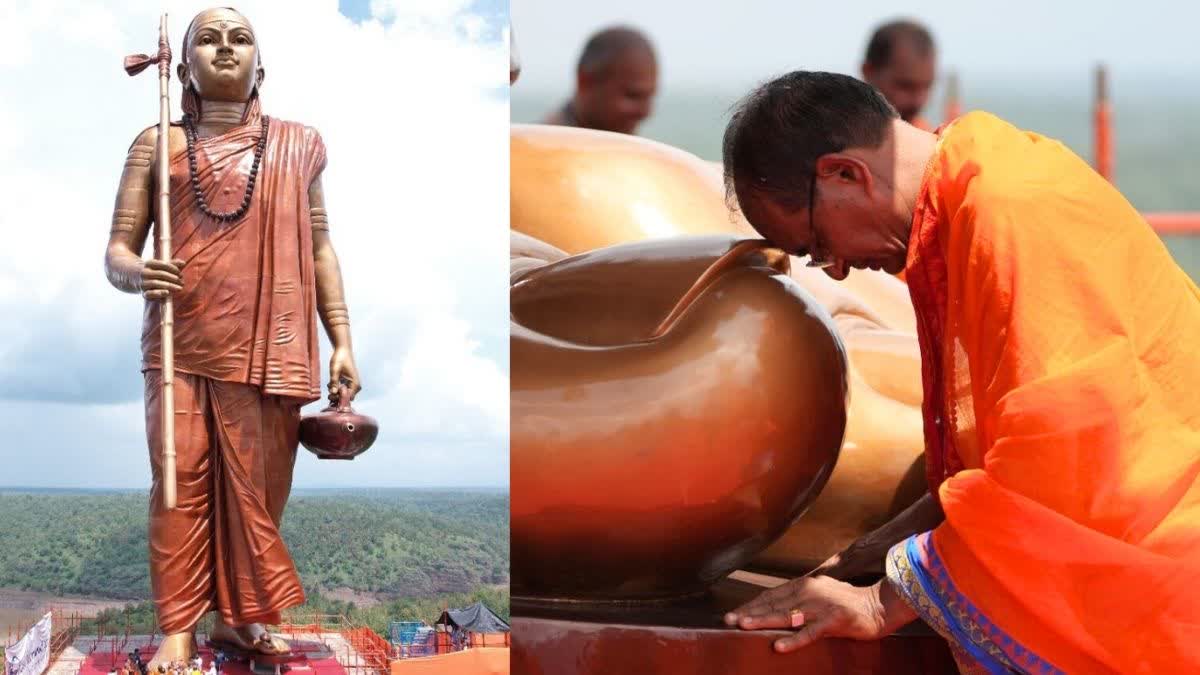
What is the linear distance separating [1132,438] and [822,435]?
1.29 feet

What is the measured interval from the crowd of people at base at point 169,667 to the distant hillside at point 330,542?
104 mm

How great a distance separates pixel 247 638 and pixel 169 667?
113mm

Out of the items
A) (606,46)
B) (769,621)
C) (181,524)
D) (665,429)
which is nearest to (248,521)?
A: (181,524)

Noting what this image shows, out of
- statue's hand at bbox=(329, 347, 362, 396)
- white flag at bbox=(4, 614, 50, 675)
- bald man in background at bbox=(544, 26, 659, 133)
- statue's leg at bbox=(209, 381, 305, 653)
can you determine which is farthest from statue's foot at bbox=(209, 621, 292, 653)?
bald man in background at bbox=(544, 26, 659, 133)

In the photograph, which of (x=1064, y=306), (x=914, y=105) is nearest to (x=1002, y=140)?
(x=1064, y=306)

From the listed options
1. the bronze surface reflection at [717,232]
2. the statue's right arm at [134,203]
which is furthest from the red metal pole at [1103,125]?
the statue's right arm at [134,203]

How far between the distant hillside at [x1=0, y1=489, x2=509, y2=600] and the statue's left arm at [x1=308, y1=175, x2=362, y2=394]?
0.54 ft

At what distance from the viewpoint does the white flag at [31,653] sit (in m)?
1.74

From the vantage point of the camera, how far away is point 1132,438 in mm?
1554

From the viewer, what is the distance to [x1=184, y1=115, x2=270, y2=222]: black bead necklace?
5.90 feet

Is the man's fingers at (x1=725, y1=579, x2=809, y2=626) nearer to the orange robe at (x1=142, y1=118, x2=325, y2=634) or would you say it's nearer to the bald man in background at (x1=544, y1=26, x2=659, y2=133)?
the orange robe at (x1=142, y1=118, x2=325, y2=634)

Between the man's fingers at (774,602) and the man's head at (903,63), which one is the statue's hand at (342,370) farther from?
the man's head at (903,63)

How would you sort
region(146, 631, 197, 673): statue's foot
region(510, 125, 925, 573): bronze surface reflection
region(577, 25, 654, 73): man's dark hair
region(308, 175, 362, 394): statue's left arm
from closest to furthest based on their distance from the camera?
region(146, 631, 197, 673): statue's foot
region(308, 175, 362, 394): statue's left arm
region(510, 125, 925, 573): bronze surface reflection
region(577, 25, 654, 73): man's dark hair

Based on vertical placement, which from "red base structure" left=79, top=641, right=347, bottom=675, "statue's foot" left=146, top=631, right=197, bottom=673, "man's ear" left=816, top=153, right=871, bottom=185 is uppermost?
"man's ear" left=816, top=153, right=871, bottom=185
